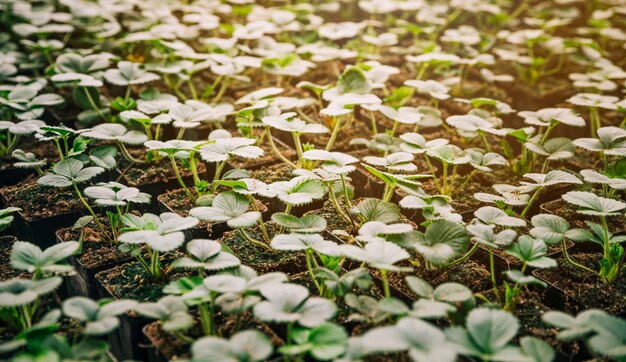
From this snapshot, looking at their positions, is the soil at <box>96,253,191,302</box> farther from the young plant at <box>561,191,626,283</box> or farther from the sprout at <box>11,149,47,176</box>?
the young plant at <box>561,191,626,283</box>

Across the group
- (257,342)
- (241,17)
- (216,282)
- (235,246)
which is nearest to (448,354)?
(257,342)

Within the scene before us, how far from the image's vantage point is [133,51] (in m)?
3.07

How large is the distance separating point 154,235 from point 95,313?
24 centimetres

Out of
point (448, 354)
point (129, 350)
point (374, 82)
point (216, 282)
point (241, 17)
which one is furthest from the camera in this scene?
point (241, 17)

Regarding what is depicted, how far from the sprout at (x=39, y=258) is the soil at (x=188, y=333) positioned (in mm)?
224

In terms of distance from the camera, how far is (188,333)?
143 centimetres

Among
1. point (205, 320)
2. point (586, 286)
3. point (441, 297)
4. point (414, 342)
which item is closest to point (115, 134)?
point (205, 320)

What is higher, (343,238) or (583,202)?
(583,202)

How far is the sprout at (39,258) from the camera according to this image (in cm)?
139

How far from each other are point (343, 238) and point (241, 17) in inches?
89.1

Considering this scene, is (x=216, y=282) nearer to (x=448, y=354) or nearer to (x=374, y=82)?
(x=448, y=354)

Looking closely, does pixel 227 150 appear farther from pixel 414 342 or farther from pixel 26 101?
pixel 414 342

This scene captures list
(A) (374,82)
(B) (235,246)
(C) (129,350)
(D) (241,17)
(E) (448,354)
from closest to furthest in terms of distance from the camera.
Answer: (E) (448,354)
(C) (129,350)
(B) (235,246)
(A) (374,82)
(D) (241,17)

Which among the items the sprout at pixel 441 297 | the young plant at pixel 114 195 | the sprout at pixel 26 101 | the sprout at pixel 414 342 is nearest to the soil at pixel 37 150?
the sprout at pixel 26 101
